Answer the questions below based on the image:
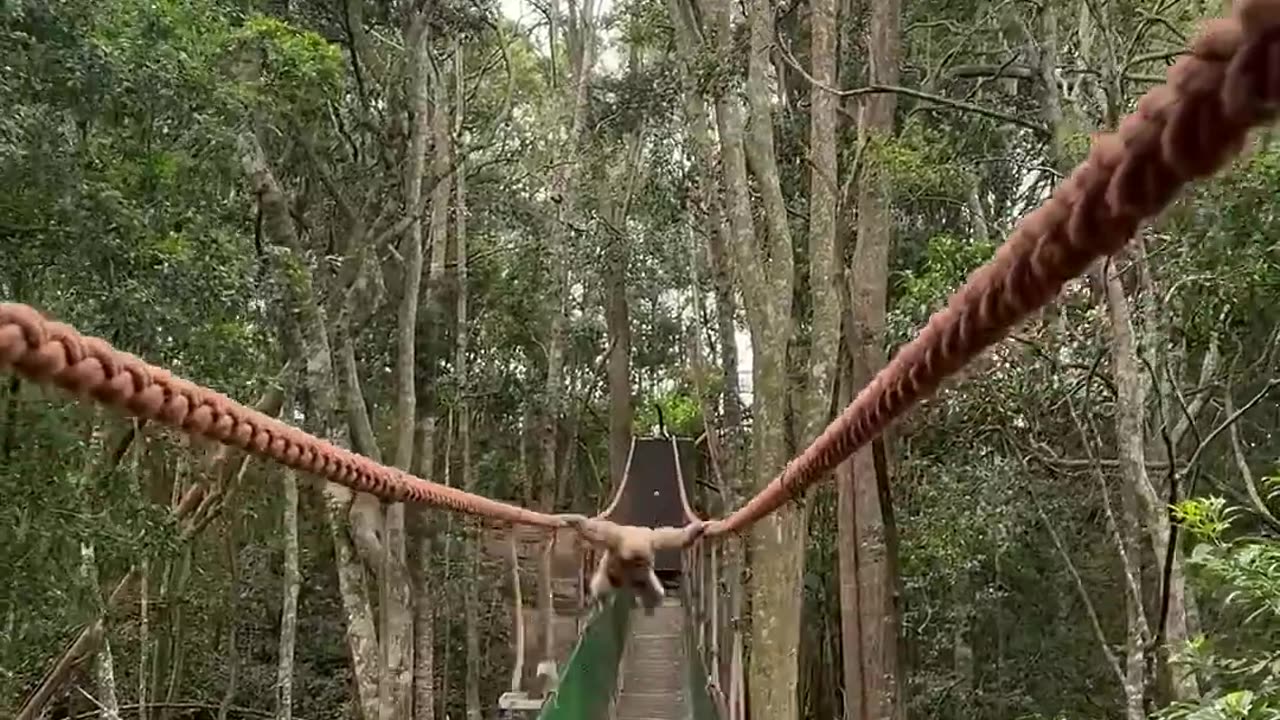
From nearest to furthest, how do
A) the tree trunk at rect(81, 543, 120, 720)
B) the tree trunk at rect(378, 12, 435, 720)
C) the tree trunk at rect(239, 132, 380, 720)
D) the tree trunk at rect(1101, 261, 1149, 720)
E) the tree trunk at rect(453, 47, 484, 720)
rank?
the tree trunk at rect(1101, 261, 1149, 720) < the tree trunk at rect(81, 543, 120, 720) < the tree trunk at rect(239, 132, 380, 720) < the tree trunk at rect(378, 12, 435, 720) < the tree trunk at rect(453, 47, 484, 720)

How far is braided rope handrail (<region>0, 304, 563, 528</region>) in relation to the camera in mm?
563

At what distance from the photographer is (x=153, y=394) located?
2.31ft

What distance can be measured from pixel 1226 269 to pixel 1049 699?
309 cm

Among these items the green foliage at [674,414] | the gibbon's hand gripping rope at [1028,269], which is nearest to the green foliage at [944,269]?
the gibbon's hand gripping rope at [1028,269]

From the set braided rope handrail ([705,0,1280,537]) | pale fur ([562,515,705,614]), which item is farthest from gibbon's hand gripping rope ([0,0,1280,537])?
pale fur ([562,515,705,614])

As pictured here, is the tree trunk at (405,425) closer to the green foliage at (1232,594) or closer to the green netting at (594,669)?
the green netting at (594,669)

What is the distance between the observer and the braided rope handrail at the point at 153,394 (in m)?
0.56

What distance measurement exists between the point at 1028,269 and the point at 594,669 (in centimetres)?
203

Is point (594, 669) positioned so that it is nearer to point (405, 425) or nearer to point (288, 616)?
point (405, 425)

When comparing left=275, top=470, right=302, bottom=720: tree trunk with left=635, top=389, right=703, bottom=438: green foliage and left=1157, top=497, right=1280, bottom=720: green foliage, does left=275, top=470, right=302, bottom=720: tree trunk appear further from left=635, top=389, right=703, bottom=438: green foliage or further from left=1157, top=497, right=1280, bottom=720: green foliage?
left=635, top=389, right=703, bottom=438: green foliage

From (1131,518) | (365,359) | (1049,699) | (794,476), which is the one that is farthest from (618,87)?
(794,476)

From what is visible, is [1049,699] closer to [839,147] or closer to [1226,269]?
[839,147]

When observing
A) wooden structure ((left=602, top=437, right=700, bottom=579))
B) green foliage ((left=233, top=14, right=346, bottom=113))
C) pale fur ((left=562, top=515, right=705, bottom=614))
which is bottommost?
pale fur ((left=562, top=515, right=705, bottom=614))

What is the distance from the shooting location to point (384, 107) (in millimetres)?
4684
